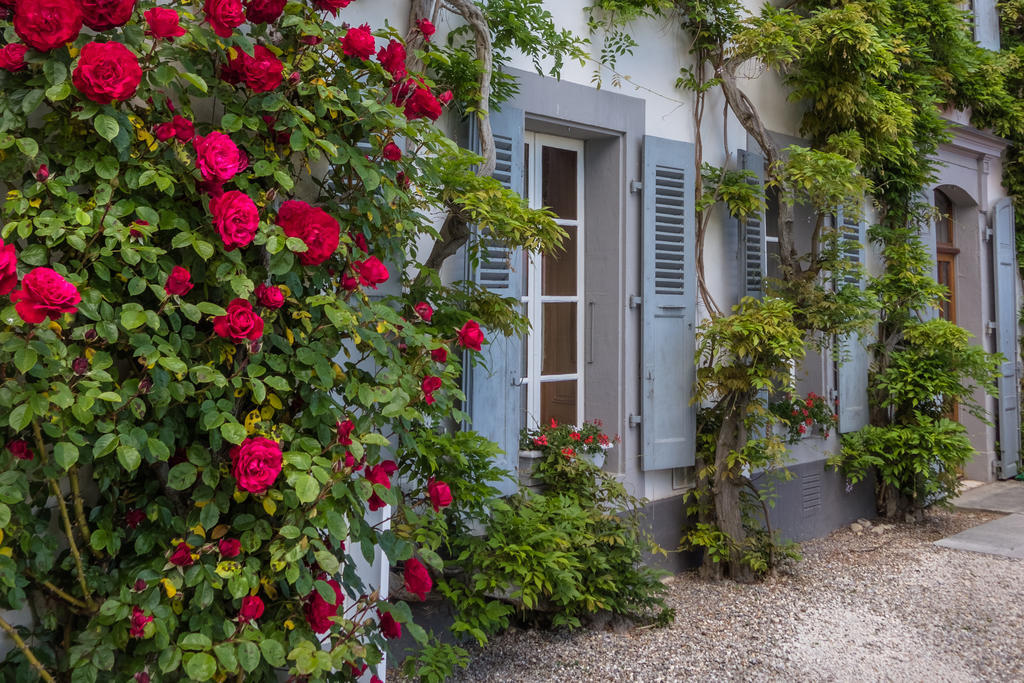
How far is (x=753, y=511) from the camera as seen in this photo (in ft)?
17.0

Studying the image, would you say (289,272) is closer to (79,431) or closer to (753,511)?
(79,431)

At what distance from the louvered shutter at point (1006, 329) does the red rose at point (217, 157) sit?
314 inches

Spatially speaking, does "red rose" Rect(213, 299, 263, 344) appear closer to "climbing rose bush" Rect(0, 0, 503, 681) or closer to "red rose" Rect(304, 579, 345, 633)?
"climbing rose bush" Rect(0, 0, 503, 681)

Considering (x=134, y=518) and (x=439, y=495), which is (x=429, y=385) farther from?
(x=134, y=518)

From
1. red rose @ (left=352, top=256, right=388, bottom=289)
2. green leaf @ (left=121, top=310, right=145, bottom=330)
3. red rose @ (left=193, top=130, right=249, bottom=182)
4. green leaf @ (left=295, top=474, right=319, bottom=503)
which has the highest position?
red rose @ (left=193, top=130, right=249, bottom=182)

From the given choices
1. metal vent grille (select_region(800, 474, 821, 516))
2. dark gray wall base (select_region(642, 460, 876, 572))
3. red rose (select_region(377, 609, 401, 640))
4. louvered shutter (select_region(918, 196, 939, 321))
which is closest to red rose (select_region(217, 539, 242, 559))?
red rose (select_region(377, 609, 401, 640))

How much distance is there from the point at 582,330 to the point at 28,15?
3346 mm

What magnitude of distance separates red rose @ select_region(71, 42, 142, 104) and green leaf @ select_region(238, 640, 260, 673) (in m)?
1.35

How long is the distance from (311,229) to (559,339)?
2.66 m

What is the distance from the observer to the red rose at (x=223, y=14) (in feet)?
7.16

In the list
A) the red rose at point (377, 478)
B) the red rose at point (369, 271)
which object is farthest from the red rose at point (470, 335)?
the red rose at point (377, 478)

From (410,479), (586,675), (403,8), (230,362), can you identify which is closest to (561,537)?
(586,675)

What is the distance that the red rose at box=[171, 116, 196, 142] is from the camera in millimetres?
2236

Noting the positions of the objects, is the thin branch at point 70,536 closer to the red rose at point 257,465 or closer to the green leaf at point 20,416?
the green leaf at point 20,416
